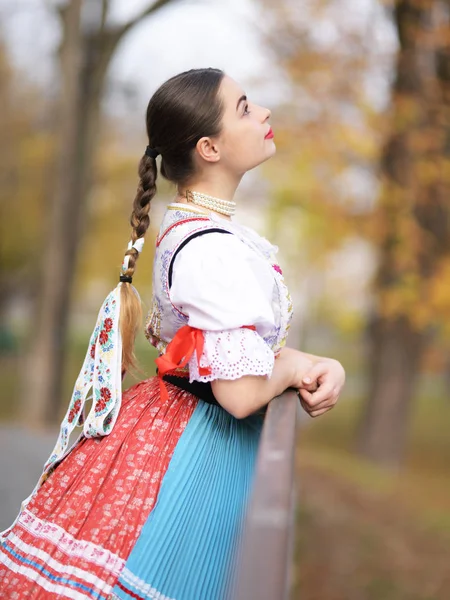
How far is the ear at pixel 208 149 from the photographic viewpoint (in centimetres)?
216

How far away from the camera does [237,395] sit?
6.30 feet

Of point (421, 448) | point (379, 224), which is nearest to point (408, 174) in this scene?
point (379, 224)

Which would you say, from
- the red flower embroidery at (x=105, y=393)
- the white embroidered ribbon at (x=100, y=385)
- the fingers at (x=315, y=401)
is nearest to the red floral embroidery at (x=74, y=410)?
the white embroidered ribbon at (x=100, y=385)

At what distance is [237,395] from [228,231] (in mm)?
376

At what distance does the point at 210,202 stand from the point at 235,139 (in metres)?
0.16

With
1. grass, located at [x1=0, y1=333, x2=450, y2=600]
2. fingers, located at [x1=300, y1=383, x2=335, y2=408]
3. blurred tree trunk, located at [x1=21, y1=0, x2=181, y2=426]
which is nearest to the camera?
fingers, located at [x1=300, y1=383, x2=335, y2=408]

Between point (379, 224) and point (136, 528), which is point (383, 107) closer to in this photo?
point (379, 224)

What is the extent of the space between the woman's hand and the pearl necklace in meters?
0.44

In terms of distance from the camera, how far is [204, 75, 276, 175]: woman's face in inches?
85.5

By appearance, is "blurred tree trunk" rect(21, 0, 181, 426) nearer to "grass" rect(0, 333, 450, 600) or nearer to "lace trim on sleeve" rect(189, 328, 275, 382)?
"grass" rect(0, 333, 450, 600)

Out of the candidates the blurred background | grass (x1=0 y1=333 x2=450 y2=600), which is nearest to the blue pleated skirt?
grass (x1=0 y1=333 x2=450 y2=600)

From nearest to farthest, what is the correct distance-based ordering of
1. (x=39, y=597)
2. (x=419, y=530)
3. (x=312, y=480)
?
(x=39, y=597)
(x=419, y=530)
(x=312, y=480)

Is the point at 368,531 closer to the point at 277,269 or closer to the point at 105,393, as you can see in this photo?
the point at 277,269

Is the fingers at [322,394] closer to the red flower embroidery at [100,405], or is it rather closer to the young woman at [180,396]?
the young woman at [180,396]
